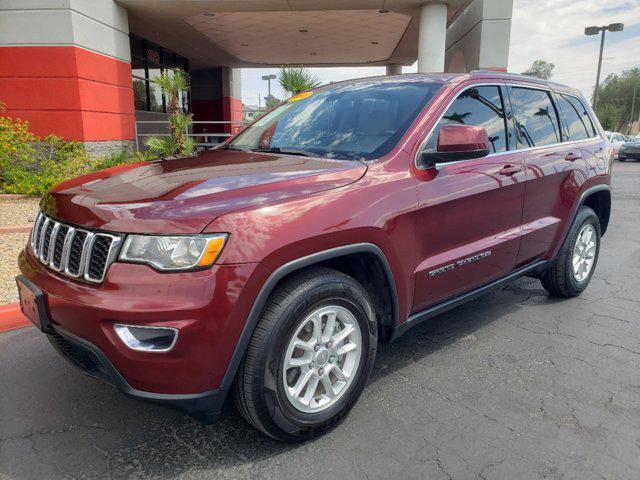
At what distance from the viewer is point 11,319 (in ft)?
12.7

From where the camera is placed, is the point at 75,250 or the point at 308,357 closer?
the point at 75,250

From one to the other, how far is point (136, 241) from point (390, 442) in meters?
1.56

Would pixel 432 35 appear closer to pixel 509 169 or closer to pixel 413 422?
pixel 509 169

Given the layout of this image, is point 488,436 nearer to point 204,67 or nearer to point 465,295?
point 465,295

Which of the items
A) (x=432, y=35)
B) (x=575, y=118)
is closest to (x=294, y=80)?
(x=432, y=35)

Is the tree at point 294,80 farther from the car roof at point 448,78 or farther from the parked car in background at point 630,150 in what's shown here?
the parked car in background at point 630,150

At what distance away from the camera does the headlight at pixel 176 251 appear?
2010 millimetres

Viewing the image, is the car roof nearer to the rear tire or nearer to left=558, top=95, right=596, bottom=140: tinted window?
left=558, top=95, right=596, bottom=140: tinted window

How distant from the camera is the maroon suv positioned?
6.64 ft

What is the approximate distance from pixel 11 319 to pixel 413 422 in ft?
10.4

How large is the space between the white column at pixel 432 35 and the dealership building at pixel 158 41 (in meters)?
0.03

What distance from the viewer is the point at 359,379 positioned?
103 inches

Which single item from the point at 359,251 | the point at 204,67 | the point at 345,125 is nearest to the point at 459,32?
the point at 204,67

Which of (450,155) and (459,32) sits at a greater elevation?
(459,32)
